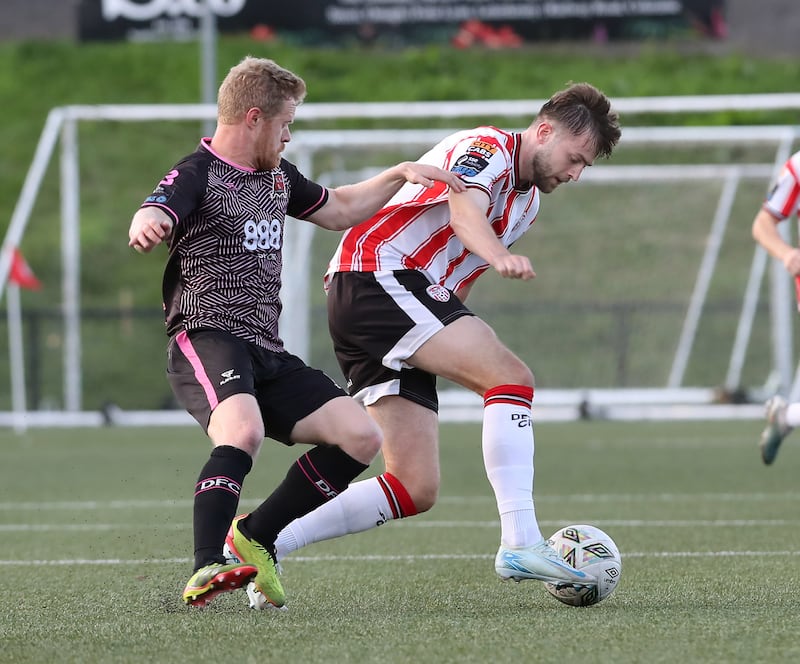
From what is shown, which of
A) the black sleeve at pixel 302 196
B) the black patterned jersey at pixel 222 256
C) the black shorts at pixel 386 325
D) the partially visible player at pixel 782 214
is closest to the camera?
the black patterned jersey at pixel 222 256

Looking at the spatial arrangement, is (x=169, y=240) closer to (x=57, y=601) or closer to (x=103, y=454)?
(x=57, y=601)

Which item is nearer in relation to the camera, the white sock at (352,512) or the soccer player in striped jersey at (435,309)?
the soccer player in striped jersey at (435,309)

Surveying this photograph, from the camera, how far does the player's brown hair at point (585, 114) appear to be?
4.55 meters

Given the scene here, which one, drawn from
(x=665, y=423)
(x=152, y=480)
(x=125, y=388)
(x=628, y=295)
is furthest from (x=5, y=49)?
(x=152, y=480)

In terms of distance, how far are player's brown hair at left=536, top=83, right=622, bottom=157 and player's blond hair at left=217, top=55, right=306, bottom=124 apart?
818 mm

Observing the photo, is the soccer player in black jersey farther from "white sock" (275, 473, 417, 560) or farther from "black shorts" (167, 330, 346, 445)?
"white sock" (275, 473, 417, 560)

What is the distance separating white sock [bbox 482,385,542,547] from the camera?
423 centimetres

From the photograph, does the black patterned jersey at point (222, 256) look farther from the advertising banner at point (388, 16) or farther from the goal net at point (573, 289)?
the advertising banner at point (388, 16)

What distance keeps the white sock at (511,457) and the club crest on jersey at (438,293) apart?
377 mm

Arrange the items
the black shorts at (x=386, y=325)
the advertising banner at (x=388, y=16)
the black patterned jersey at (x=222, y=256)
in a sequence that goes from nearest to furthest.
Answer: the black patterned jersey at (x=222, y=256) → the black shorts at (x=386, y=325) → the advertising banner at (x=388, y=16)

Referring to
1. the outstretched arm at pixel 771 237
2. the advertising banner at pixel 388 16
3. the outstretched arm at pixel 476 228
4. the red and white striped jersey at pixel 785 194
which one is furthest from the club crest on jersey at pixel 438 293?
the advertising banner at pixel 388 16

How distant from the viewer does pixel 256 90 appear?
434 centimetres

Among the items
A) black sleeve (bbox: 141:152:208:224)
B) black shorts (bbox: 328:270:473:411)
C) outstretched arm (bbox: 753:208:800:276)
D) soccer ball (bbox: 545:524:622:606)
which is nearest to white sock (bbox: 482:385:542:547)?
soccer ball (bbox: 545:524:622:606)

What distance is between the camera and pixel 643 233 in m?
17.2
